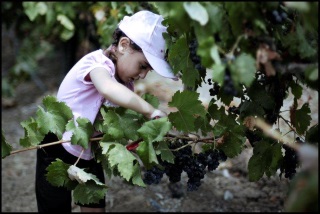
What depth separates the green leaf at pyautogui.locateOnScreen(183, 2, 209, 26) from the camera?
1491 mm

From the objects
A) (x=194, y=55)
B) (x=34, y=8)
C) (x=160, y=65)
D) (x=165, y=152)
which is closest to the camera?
(x=194, y=55)

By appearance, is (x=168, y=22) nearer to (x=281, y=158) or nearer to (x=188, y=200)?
(x=281, y=158)

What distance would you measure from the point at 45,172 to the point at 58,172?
44 cm

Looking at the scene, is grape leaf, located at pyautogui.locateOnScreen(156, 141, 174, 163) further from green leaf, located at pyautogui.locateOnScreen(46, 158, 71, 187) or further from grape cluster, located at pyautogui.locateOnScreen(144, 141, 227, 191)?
green leaf, located at pyautogui.locateOnScreen(46, 158, 71, 187)

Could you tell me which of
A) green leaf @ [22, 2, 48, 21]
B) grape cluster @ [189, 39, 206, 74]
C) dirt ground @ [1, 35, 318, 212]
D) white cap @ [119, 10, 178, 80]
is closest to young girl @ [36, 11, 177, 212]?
white cap @ [119, 10, 178, 80]

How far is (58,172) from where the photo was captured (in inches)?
85.0

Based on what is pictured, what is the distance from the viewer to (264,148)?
2.11 m

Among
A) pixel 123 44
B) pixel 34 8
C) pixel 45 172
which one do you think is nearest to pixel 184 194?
pixel 45 172

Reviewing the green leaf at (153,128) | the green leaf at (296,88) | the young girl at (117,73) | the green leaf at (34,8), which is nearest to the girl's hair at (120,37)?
the young girl at (117,73)

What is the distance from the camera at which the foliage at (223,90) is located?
1.51 meters

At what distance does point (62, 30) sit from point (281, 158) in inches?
132

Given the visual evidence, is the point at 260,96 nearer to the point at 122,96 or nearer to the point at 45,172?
the point at 122,96

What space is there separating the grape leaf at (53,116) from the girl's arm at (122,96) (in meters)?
0.18

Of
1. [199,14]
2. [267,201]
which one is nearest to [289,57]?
[199,14]
